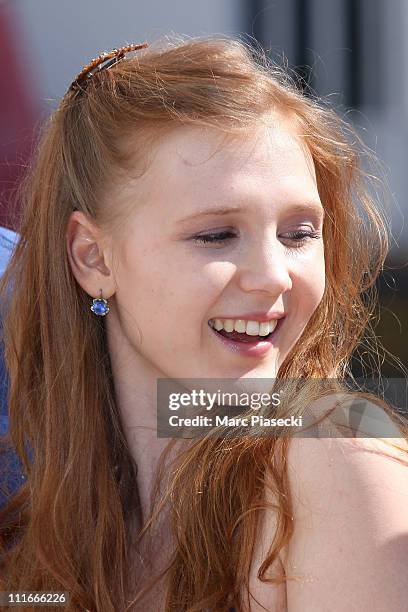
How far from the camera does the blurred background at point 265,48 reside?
307cm

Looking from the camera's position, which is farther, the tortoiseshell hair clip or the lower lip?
the tortoiseshell hair clip

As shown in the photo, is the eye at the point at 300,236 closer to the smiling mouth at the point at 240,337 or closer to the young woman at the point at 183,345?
the young woman at the point at 183,345

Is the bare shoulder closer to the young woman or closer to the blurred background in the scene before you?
the young woman

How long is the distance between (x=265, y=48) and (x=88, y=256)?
174cm

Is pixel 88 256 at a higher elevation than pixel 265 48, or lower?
lower

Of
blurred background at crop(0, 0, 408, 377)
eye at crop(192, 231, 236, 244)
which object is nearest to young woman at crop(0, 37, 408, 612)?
eye at crop(192, 231, 236, 244)

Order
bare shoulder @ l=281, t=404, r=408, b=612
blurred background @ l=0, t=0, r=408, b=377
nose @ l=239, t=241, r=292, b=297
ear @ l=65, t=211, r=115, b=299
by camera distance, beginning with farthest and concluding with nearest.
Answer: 1. blurred background @ l=0, t=0, r=408, b=377
2. ear @ l=65, t=211, r=115, b=299
3. nose @ l=239, t=241, r=292, b=297
4. bare shoulder @ l=281, t=404, r=408, b=612

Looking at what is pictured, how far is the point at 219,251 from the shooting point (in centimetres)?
140

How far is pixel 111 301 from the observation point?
5.19ft

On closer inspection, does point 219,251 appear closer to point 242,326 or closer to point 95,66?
point 242,326

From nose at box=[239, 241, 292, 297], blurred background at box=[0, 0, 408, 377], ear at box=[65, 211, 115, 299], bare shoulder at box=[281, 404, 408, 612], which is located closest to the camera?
bare shoulder at box=[281, 404, 408, 612]

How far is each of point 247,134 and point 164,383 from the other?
396 mm

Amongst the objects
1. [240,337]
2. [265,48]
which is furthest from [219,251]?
[265,48]

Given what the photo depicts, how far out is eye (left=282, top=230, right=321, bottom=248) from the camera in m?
1.45
